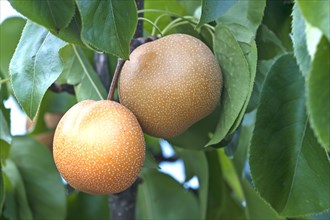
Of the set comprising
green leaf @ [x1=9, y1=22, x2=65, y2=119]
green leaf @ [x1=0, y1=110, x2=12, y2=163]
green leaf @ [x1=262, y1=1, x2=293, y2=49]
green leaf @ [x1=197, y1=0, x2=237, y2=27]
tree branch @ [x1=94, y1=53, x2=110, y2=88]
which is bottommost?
green leaf @ [x1=0, y1=110, x2=12, y2=163]

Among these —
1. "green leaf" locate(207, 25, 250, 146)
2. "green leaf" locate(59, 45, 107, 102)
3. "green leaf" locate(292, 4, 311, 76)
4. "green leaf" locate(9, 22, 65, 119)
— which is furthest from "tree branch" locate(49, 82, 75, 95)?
"green leaf" locate(292, 4, 311, 76)

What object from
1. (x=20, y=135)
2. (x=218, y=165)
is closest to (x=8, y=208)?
(x=20, y=135)

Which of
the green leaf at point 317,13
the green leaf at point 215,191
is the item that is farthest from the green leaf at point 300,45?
the green leaf at point 215,191

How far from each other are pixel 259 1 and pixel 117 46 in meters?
0.33

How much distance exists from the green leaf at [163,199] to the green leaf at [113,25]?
63 centimetres

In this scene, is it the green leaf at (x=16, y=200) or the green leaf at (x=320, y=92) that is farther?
the green leaf at (x=16, y=200)

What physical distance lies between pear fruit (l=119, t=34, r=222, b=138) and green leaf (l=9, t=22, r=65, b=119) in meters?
0.09

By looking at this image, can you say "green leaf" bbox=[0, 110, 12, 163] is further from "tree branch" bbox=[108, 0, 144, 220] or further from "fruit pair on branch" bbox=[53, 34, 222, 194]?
"fruit pair on branch" bbox=[53, 34, 222, 194]

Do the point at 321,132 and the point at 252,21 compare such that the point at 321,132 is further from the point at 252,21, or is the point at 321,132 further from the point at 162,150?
A: the point at 162,150

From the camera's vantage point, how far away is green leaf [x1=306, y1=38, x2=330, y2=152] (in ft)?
2.00

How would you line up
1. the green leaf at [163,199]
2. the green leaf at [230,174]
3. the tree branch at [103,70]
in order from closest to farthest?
the tree branch at [103,70] → the green leaf at [163,199] → the green leaf at [230,174]

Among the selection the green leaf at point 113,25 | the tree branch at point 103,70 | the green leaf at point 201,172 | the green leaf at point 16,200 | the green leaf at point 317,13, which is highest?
the green leaf at point 317,13

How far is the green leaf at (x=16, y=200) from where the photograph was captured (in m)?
1.30

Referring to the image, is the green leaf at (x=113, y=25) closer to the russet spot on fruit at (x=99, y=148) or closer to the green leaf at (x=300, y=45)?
the russet spot on fruit at (x=99, y=148)
